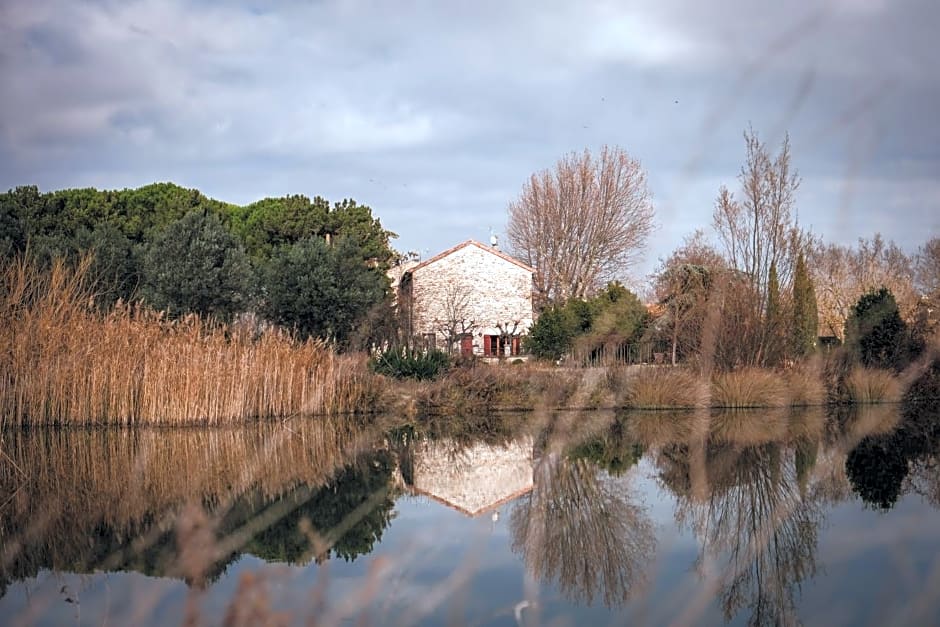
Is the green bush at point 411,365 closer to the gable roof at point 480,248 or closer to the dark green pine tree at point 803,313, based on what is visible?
the dark green pine tree at point 803,313

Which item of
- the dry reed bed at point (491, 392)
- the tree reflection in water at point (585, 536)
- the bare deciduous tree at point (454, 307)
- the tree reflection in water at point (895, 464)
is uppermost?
the bare deciduous tree at point (454, 307)

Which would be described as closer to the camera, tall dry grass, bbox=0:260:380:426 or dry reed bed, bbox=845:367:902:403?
tall dry grass, bbox=0:260:380:426

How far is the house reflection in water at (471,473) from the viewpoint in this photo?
766 cm

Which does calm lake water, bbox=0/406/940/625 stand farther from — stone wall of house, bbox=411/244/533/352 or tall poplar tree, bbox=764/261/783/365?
stone wall of house, bbox=411/244/533/352

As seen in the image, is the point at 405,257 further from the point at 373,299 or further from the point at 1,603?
the point at 1,603

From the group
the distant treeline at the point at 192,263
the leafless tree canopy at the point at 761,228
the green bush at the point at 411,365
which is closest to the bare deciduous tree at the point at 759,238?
the leafless tree canopy at the point at 761,228

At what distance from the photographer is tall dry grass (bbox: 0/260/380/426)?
12570 millimetres

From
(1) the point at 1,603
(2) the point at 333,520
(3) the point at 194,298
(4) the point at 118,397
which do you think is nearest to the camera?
(1) the point at 1,603

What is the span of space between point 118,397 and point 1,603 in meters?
8.60

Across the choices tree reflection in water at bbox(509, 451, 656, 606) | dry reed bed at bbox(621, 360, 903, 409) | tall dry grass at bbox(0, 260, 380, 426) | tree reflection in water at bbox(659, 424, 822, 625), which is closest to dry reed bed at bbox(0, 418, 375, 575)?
tall dry grass at bbox(0, 260, 380, 426)

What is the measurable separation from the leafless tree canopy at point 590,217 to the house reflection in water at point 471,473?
25034mm

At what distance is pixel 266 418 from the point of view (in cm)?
1424

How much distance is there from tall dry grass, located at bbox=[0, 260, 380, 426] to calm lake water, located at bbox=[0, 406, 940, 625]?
0.62 meters

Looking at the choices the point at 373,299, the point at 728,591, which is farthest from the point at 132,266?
the point at 728,591
